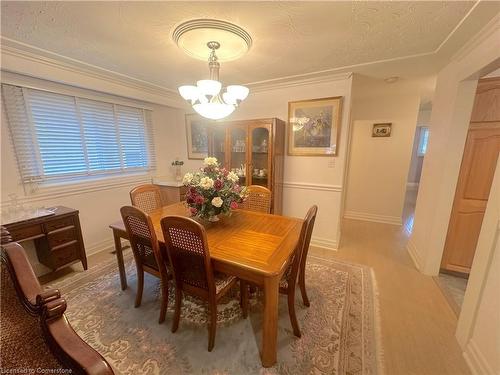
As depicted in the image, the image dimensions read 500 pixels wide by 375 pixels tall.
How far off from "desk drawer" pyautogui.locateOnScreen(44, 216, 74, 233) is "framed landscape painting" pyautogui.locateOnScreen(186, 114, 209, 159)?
2167mm

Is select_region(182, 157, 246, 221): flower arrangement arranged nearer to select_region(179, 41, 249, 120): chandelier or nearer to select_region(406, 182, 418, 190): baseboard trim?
select_region(179, 41, 249, 120): chandelier

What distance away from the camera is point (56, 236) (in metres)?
2.09

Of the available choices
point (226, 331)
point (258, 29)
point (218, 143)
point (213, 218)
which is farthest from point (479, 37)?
point (226, 331)

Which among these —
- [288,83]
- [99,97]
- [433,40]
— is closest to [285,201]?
[288,83]

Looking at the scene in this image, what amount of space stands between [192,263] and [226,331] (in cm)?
68

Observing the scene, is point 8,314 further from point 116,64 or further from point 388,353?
point 116,64

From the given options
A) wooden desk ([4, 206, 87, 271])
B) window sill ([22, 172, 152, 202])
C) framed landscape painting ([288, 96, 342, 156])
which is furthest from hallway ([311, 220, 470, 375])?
window sill ([22, 172, 152, 202])

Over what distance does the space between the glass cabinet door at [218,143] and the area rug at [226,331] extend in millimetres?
1960

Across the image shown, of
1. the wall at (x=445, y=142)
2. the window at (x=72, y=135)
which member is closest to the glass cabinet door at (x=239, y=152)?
the window at (x=72, y=135)

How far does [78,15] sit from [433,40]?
270 centimetres

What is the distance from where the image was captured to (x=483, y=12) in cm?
133

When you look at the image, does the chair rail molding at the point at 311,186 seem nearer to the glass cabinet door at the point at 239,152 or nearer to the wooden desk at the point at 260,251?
the glass cabinet door at the point at 239,152

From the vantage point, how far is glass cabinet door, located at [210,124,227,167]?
322 cm

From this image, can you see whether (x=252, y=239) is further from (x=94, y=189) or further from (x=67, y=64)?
(x=67, y=64)
